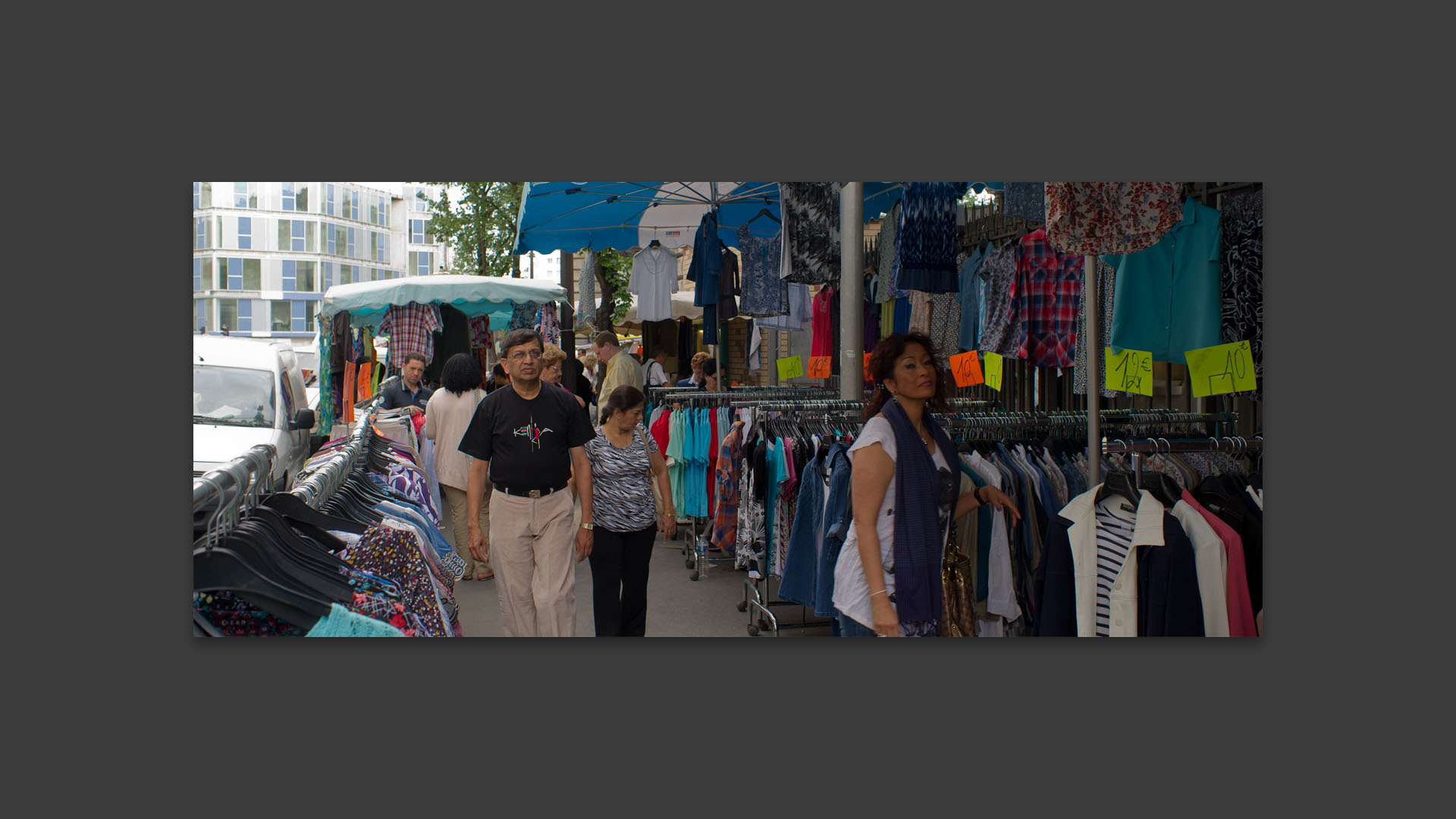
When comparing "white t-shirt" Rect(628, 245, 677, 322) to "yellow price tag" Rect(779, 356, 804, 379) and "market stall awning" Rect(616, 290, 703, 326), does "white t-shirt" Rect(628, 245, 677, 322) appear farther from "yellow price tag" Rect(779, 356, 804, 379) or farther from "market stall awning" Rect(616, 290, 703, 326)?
"yellow price tag" Rect(779, 356, 804, 379)

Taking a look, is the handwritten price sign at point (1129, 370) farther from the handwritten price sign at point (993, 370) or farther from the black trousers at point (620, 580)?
the black trousers at point (620, 580)

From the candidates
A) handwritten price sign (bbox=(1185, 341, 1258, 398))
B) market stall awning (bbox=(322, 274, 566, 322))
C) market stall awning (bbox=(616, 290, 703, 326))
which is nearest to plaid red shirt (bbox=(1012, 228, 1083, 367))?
handwritten price sign (bbox=(1185, 341, 1258, 398))

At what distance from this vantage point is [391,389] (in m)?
6.87

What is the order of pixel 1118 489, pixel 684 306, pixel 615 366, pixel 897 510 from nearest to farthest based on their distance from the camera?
pixel 897 510
pixel 1118 489
pixel 615 366
pixel 684 306

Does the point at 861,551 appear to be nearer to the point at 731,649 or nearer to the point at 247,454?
the point at 731,649

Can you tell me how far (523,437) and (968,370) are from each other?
260cm

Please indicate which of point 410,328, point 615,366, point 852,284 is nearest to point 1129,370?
point 852,284

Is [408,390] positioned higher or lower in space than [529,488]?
higher

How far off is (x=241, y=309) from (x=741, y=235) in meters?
3.72

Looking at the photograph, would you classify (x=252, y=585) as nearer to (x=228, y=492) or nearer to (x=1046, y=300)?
(x=228, y=492)

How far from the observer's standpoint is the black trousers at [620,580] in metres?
4.18

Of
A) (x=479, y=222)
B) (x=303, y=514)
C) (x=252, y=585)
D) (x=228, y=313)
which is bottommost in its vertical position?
(x=252, y=585)

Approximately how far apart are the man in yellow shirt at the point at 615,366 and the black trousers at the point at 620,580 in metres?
4.18

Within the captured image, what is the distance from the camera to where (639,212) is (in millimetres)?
7203
